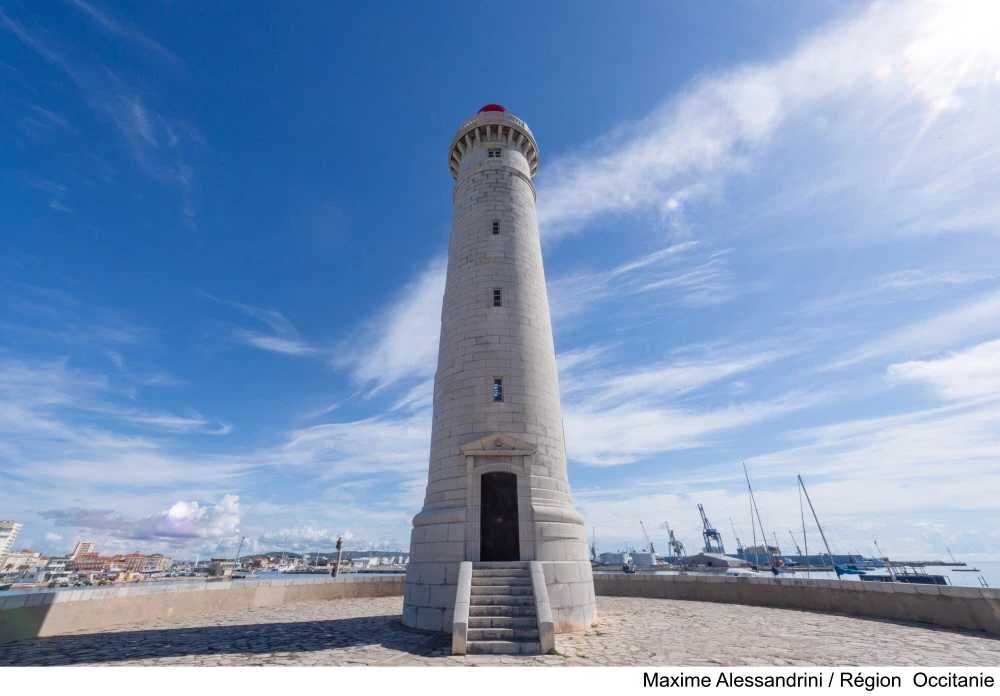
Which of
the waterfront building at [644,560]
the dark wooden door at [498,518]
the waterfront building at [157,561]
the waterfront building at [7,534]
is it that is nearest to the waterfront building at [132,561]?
the waterfront building at [157,561]

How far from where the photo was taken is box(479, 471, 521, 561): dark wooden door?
43.4ft

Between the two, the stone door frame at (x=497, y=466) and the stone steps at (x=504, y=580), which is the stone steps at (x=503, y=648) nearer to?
the stone steps at (x=504, y=580)

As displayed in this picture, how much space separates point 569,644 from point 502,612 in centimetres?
167

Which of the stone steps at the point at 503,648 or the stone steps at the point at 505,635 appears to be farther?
the stone steps at the point at 505,635

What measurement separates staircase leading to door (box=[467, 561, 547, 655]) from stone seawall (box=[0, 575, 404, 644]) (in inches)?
395

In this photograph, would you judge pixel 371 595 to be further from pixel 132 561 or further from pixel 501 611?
pixel 132 561

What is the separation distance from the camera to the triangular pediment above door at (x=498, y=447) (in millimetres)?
13797

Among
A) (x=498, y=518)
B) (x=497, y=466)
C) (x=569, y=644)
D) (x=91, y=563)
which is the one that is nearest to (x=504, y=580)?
(x=498, y=518)

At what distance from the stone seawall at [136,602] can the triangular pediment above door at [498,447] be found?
10.4 m

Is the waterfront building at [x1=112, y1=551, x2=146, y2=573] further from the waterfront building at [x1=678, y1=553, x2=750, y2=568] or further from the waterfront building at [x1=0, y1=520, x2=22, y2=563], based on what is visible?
the waterfront building at [x1=678, y1=553, x2=750, y2=568]

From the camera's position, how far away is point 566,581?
41.0ft

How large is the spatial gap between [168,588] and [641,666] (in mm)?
14589

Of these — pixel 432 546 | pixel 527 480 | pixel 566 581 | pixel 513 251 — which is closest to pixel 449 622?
pixel 432 546
